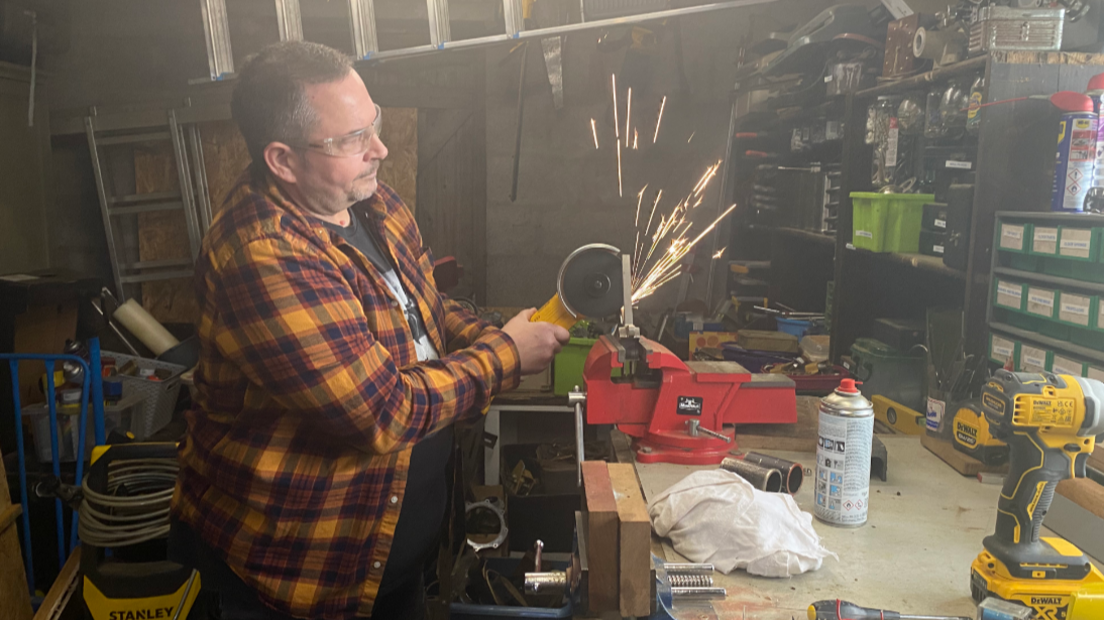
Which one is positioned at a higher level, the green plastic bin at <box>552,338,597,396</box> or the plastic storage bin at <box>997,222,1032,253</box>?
the plastic storage bin at <box>997,222,1032,253</box>

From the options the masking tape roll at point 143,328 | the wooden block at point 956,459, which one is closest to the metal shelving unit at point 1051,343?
the wooden block at point 956,459

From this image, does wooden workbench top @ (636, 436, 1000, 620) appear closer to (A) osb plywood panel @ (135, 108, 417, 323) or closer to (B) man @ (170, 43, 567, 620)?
(B) man @ (170, 43, 567, 620)

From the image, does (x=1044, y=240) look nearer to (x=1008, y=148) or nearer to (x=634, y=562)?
(x=1008, y=148)

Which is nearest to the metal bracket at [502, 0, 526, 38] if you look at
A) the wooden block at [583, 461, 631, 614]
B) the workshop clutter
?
the workshop clutter

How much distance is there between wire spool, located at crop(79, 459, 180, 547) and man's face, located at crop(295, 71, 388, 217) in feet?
3.88

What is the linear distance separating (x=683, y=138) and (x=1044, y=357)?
10.4 feet

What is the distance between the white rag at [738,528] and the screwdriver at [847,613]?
156 mm

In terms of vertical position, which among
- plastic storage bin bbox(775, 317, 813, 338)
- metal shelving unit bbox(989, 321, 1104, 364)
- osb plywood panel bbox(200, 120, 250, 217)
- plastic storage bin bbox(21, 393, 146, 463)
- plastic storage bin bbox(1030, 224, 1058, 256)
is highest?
osb plywood panel bbox(200, 120, 250, 217)

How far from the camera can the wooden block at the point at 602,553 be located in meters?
1.15

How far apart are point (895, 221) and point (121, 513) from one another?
7.89 feet

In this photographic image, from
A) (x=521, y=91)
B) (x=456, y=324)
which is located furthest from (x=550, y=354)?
(x=521, y=91)

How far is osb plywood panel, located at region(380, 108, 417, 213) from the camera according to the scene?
4.55 metres

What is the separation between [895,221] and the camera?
2.37 meters

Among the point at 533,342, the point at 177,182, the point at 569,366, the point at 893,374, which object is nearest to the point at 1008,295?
the point at 893,374
